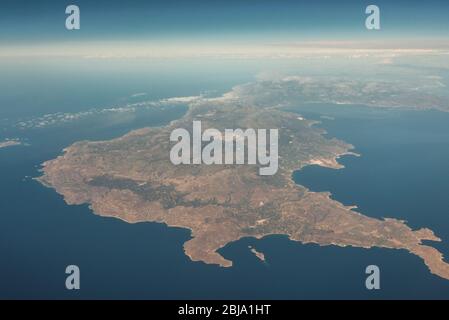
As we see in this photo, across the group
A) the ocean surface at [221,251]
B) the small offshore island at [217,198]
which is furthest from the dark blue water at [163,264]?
the small offshore island at [217,198]

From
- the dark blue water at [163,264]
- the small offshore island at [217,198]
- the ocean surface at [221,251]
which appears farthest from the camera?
the small offshore island at [217,198]

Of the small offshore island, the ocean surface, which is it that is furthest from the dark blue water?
the small offshore island

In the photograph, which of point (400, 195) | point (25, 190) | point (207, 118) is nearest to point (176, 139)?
point (207, 118)

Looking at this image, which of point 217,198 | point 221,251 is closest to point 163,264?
point 221,251

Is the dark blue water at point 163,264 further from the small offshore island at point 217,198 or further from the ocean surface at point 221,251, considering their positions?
the small offshore island at point 217,198

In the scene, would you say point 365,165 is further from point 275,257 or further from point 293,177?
point 275,257

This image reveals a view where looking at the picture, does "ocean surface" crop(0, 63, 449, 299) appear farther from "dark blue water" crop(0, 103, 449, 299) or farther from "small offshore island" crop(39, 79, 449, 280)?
"small offshore island" crop(39, 79, 449, 280)
